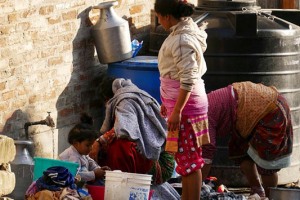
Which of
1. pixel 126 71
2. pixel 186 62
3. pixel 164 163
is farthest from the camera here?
pixel 126 71

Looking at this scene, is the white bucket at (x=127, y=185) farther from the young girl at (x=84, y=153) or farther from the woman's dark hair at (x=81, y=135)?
the woman's dark hair at (x=81, y=135)

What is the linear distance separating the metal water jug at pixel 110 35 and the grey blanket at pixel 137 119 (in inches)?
55.8

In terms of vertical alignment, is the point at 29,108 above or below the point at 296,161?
above

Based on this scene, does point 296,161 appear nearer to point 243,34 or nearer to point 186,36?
point 243,34

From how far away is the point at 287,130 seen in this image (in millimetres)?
10328

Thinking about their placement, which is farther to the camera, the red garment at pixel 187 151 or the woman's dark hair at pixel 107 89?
the woman's dark hair at pixel 107 89

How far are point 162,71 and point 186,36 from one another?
36 centimetres

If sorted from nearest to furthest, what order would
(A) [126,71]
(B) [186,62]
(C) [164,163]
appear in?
1. (B) [186,62]
2. (C) [164,163]
3. (A) [126,71]

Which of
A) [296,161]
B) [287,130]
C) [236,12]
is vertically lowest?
[296,161]

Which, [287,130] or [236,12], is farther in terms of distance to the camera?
[236,12]

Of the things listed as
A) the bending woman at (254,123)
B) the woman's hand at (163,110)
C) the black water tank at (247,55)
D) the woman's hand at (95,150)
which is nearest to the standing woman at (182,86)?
the woman's hand at (163,110)

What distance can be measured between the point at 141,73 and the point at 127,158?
6.04 ft

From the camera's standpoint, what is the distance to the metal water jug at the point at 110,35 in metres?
11.6

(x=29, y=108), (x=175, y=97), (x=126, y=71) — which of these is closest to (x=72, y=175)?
(x=175, y=97)
